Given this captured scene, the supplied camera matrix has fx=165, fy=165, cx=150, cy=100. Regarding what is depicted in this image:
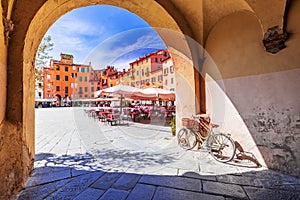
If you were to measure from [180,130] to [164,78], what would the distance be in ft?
60.1

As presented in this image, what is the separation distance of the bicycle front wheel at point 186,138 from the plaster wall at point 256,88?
770mm

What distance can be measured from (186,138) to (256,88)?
2.16 m

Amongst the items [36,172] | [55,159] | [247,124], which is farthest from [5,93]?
[247,124]

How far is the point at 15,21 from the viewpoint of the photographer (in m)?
2.41

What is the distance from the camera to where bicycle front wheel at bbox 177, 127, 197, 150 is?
4.46m

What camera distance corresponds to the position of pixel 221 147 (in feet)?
12.7

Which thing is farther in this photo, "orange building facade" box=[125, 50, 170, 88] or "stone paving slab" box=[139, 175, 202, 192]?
"orange building facade" box=[125, 50, 170, 88]

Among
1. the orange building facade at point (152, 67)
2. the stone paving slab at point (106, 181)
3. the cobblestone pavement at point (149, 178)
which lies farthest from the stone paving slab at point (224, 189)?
the orange building facade at point (152, 67)

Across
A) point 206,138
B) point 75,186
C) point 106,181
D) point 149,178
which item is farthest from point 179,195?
point 206,138

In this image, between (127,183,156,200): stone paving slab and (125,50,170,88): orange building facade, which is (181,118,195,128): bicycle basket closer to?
(127,183,156,200): stone paving slab

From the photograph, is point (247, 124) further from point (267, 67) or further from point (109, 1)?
point (109, 1)

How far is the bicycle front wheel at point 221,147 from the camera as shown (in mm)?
3701

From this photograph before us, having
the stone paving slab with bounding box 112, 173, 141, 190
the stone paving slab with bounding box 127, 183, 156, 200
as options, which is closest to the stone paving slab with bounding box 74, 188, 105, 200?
the stone paving slab with bounding box 112, 173, 141, 190

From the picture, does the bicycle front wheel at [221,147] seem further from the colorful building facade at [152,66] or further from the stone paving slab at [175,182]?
the colorful building facade at [152,66]
